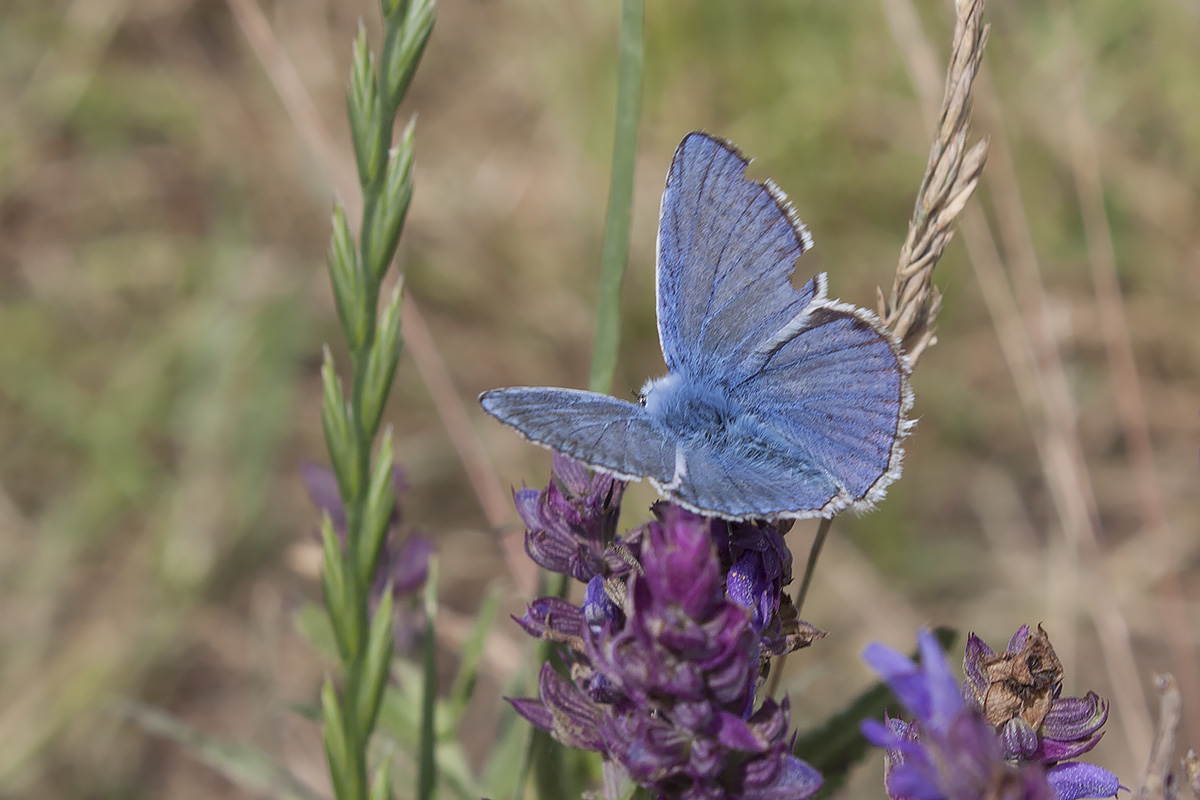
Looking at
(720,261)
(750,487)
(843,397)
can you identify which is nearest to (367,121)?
(720,261)

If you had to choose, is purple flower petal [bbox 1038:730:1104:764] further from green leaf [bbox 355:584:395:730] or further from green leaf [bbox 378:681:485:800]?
green leaf [bbox 378:681:485:800]

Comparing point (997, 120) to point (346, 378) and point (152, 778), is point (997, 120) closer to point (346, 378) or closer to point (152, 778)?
point (346, 378)

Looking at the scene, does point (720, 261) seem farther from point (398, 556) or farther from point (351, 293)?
point (398, 556)

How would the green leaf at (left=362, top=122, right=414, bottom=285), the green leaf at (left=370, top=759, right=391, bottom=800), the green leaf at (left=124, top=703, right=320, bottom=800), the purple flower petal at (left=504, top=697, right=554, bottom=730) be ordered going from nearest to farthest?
the purple flower petal at (left=504, top=697, right=554, bottom=730), the green leaf at (left=370, top=759, right=391, bottom=800), the green leaf at (left=362, top=122, right=414, bottom=285), the green leaf at (left=124, top=703, right=320, bottom=800)

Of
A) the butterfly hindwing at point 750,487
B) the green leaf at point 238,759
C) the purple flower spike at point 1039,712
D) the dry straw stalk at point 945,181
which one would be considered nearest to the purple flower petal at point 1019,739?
the purple flower spike at point 1039,712

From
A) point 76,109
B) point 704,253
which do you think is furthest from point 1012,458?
point 76,109

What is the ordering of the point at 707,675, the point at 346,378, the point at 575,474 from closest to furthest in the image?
the point at 707,675 → the point at 575,474 → the point at 346,378

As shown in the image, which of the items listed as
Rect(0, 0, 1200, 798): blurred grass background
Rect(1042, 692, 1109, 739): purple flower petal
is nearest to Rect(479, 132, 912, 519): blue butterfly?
Rect(1042, 692, 1109, 739): purple flower petal

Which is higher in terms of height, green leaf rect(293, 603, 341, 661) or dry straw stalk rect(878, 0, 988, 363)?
dry straw stalk rect(878, 0, 988, 363)
